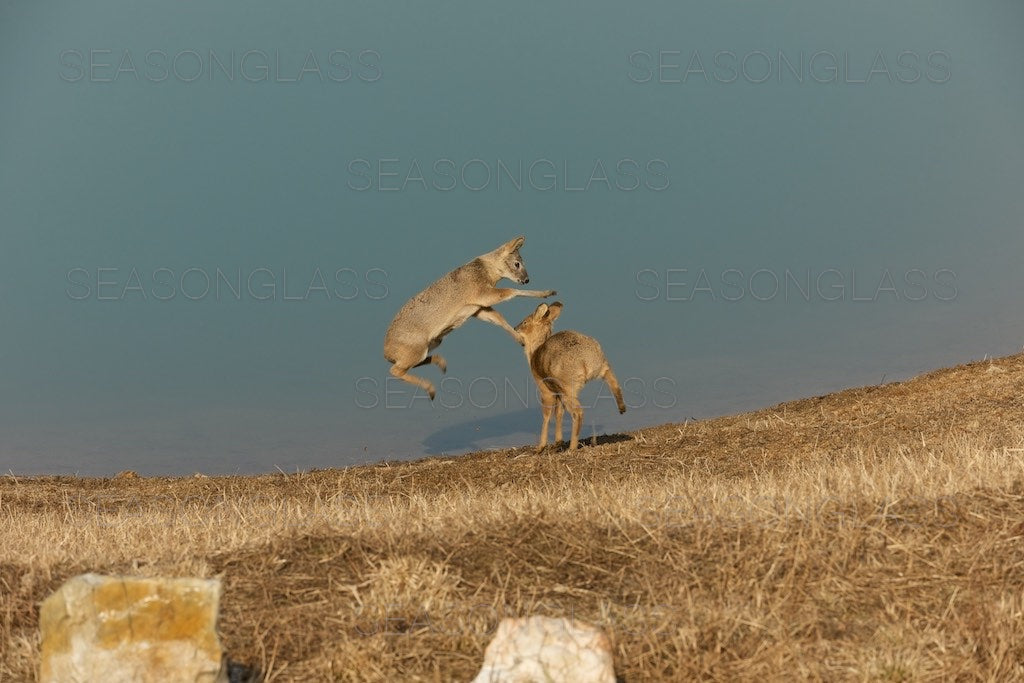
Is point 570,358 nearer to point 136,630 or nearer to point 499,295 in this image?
point 499,295

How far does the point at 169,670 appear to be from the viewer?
4.45 metres

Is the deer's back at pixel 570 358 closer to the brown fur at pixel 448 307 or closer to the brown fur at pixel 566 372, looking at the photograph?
the brown fur at pixel 566 372

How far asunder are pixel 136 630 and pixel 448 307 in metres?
11.5

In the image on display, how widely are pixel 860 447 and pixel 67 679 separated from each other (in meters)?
9.67

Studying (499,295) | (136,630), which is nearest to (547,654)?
(136,630)

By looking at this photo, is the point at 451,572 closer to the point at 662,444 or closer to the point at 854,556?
the point at 854,556

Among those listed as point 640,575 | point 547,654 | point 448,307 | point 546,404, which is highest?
point 448,307

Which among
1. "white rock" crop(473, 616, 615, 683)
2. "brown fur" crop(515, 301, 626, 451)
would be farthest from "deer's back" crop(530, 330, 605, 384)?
"white rock" crop(473, 616, 615, 683)

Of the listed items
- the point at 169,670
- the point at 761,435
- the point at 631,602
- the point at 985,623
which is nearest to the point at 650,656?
the point at 631,602

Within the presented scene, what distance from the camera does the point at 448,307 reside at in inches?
623

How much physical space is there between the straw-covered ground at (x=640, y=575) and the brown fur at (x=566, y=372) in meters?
5.08

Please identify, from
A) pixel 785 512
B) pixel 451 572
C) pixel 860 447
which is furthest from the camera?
pixel 860 447

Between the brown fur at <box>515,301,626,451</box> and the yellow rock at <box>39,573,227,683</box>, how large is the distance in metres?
9.51

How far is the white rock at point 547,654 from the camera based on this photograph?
14.3ft
